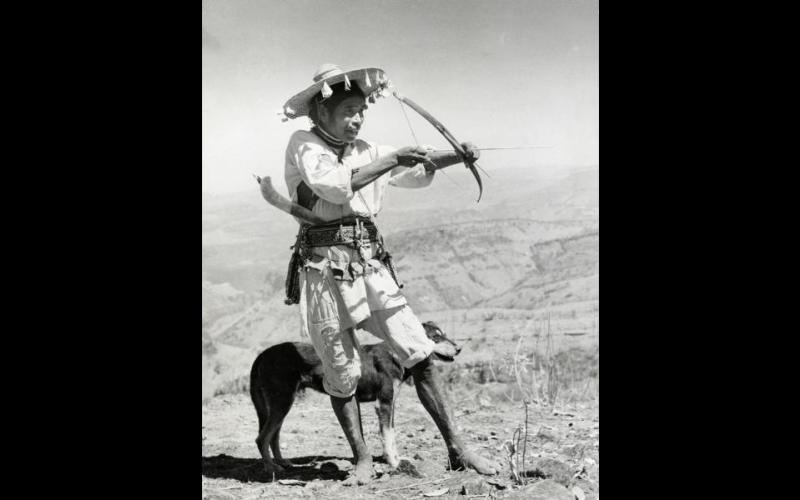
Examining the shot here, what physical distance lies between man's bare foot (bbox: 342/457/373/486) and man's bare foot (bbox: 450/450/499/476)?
45 centimetres

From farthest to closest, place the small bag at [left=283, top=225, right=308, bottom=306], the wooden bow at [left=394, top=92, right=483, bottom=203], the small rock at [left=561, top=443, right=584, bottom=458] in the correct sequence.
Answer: the small rock at [left=561, top=443, right=584, bottom=458] < the small bag at [left=283, top=225, right=308, bottom=306] < the wooden bow at [left=394, top=92, right=483, bottom=203]

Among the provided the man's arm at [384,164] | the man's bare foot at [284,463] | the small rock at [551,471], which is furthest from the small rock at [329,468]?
the man's arm at [384,164]

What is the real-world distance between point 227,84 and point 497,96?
6.17 feet

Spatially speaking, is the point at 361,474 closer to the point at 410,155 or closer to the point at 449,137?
the point at 410,155

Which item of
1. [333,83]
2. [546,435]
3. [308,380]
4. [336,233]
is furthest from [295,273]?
[546,435]

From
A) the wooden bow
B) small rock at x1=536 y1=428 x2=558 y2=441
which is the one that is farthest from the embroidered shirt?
small rock at x1=536 y1=428 x2=558 y2=441

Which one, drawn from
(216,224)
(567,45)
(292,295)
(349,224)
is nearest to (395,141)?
(349,224)

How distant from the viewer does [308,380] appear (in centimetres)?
419

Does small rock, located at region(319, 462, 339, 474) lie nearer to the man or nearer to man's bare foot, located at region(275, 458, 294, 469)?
man's bare foot, located at region(275, 458, 294, 469)

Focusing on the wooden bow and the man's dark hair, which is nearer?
the wooden bow

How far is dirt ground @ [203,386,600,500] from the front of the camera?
394cm

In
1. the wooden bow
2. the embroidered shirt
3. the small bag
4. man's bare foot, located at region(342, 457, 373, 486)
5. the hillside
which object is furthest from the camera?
the hillside

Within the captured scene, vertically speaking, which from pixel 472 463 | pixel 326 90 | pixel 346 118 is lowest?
pixel 472 463

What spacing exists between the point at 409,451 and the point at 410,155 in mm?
1856
